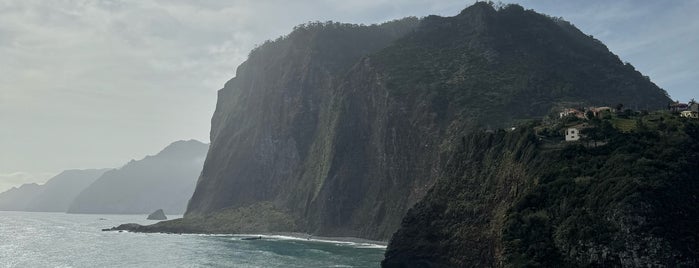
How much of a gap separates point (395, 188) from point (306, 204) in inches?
1715

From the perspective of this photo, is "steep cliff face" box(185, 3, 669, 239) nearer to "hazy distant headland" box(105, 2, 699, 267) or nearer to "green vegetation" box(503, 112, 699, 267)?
"hazy distant headland" box(105, 2, 699, 267)

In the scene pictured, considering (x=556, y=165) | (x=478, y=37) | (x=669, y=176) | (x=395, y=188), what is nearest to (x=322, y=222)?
(x=395, y=188)

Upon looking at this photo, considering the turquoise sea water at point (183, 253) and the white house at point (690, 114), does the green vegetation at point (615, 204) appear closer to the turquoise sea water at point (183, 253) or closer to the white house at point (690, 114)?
the white house at point (690, 114)

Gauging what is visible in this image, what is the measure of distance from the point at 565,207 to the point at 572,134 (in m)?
20.0

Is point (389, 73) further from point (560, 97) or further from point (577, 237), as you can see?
point (577, 237)

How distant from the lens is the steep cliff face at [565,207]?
6538 cm

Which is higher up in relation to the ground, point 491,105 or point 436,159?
point 491,105

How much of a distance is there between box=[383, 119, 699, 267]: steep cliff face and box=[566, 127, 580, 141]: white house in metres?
4.24

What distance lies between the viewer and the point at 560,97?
161 metres

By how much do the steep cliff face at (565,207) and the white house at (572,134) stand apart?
4.24 meters

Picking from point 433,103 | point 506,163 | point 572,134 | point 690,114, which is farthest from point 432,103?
point 572,134

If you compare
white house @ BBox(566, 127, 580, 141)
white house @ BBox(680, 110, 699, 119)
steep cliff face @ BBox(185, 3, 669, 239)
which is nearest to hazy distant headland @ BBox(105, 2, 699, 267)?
steep cliff face @ BBox(185, 3, 669, 239)

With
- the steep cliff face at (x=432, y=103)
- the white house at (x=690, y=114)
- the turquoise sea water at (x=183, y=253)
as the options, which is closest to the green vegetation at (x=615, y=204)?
the white house at (x=690, y=114)

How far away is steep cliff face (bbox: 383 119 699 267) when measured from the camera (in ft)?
214
